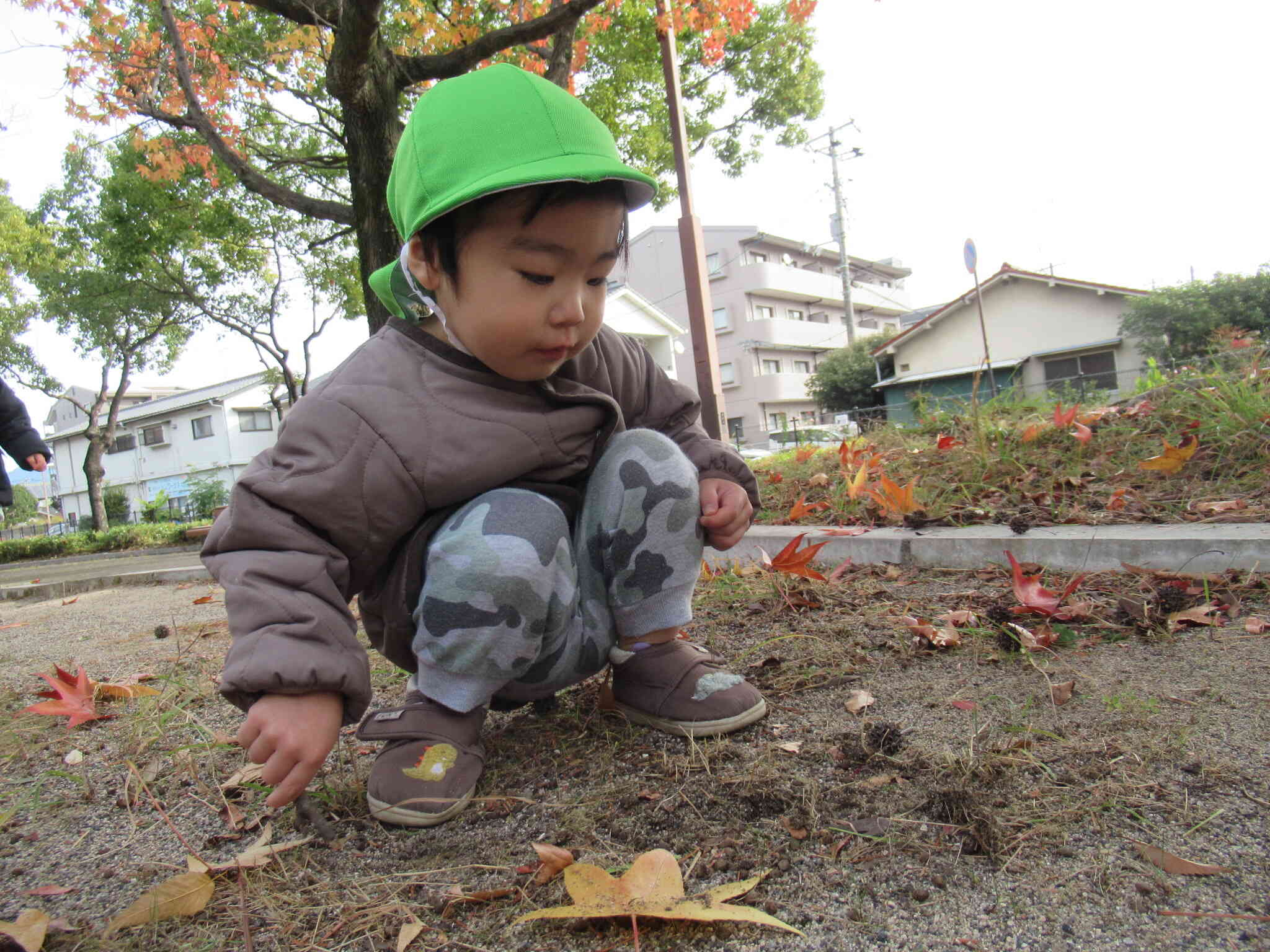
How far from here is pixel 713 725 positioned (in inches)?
48.6

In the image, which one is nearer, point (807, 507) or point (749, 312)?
point (807, 507)

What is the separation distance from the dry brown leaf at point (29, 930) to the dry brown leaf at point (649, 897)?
500mm

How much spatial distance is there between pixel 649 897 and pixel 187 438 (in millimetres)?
35150

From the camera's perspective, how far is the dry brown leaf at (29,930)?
77 centimetres

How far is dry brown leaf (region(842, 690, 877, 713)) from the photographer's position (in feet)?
4.16

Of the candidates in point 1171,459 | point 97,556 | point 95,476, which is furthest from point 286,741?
point 95,476

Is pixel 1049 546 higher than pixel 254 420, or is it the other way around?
pixel 254 420

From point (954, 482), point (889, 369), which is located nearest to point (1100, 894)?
point (954, 482)

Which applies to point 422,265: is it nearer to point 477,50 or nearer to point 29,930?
point 29,930

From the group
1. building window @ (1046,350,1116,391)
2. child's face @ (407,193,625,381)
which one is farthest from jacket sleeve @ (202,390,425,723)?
building window @ (1046,350,1116,391)

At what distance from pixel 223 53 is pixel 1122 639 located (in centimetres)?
705

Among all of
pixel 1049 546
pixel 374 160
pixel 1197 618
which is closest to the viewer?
pixel 1197 618

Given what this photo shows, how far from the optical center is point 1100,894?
720 millimetres

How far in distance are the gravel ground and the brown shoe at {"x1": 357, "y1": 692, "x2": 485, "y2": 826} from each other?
3 centimetres
